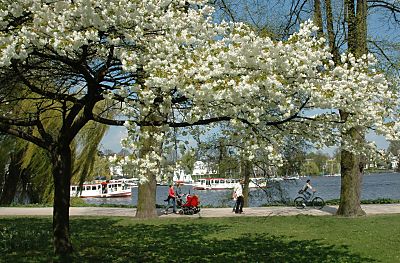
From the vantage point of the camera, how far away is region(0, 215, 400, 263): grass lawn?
902 centimetres

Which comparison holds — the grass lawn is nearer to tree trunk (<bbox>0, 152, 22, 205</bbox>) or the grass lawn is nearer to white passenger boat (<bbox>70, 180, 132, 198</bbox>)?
tree trunk (<bbox>0, 152, 22, 205</bbox>)

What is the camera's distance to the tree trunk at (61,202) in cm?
862

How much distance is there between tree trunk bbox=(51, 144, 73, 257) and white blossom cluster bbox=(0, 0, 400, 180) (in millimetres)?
2280

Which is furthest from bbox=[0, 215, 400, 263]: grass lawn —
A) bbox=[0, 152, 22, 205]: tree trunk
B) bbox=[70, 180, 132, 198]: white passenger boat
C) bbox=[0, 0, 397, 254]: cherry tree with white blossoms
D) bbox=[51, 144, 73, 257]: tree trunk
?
bbox=[70, 180, 132, 198]: white passenger boat

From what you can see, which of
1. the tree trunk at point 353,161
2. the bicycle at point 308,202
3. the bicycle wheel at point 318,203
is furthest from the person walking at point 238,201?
the bicycle wheel at point 318,203

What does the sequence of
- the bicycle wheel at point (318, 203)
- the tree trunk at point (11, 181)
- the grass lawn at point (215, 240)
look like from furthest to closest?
the tree trunk at point (11, 181)
the bicycle wheel at point (318, 203)
the grass lawn at point (215, 240)

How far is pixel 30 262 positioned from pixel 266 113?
4739 mm

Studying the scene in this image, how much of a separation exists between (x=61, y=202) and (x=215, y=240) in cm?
404

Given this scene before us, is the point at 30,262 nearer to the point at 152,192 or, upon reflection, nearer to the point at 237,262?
the point at 237,262

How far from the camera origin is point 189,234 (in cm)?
1255

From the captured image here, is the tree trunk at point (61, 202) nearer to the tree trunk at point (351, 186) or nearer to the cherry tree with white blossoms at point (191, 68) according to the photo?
the cherry tree with white blossoms at point (191, 68)

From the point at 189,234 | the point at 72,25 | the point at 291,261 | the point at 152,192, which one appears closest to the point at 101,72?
the point at 72,25

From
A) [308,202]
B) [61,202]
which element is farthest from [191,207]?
[61,202]

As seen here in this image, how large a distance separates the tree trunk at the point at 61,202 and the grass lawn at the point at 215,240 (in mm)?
286
